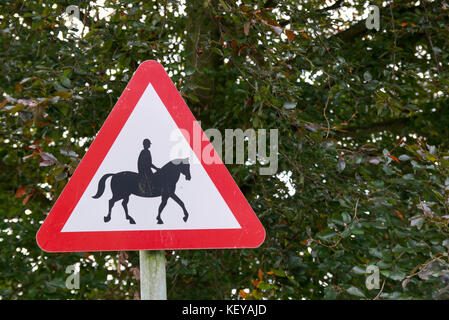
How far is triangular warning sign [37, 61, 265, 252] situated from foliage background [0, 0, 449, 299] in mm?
255

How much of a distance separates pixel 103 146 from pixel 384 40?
2.62 meters

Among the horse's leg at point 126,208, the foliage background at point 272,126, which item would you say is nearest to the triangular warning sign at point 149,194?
the horse's leg at point 126,208

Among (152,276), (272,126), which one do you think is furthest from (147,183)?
(272,126)

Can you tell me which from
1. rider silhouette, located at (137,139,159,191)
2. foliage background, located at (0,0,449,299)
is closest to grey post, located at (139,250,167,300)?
rider silhouette, located at (137,139,159,191)

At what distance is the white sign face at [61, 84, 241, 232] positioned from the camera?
4.86 ft

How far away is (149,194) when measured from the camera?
1.50 metres

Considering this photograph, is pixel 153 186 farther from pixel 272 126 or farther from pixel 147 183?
pixel 272 126

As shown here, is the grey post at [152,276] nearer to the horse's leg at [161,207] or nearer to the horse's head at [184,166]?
the horse's leg at [161,207]

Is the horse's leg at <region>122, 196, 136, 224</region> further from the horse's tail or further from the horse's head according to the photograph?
the horse's head

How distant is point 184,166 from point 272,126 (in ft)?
4.22

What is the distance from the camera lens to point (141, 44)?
2.23 m
